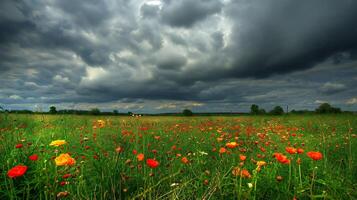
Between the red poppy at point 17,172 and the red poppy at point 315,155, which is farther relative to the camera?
the red poppy at point 315,155

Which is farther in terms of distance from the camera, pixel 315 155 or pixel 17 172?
pixel 315 155

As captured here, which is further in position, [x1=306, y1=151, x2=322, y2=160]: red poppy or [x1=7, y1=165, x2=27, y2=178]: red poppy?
[x1=306, y1=151, x2=322, y2=160]: red poppy

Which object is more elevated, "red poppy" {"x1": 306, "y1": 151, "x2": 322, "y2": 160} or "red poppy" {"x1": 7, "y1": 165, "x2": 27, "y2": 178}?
"red poppy" {"x1": 7, "y1": 165, "x2": 27, "y2": 178}

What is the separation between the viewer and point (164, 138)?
6891 mm

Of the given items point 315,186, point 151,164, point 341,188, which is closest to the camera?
point 151,164

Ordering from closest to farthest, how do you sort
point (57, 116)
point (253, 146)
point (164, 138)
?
point (253, 146), point (164, 138), point (57, 116)

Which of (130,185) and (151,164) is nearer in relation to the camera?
(151,164)

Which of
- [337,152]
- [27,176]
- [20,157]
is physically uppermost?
[20,157]

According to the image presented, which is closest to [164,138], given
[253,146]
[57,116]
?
[253,146]

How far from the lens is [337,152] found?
510 centimetres

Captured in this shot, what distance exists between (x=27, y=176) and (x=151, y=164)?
1.47 m

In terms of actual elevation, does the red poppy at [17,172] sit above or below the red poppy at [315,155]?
above

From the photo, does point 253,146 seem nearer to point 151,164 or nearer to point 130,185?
point 130,185

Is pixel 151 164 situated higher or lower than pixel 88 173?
higher
